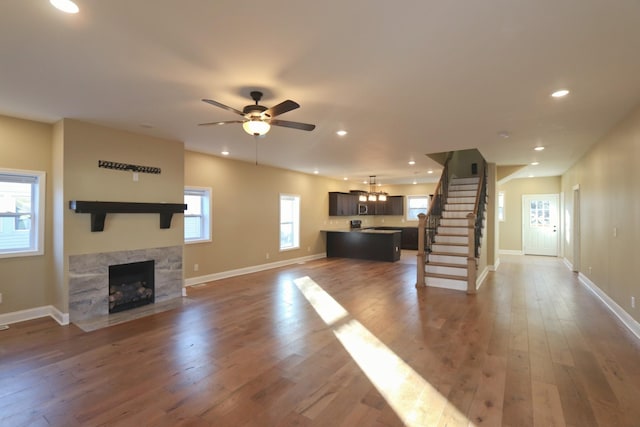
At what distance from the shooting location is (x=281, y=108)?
282 centimetres

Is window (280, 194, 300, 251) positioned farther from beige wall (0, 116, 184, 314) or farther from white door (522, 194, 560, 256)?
white door (522, 194, 560, 256)

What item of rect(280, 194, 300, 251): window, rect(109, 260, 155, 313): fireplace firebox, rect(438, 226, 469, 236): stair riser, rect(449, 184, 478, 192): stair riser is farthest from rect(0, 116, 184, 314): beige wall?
rect(449, 184, 478, 192): stair riser

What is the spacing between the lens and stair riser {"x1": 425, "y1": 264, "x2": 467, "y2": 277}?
5.91m

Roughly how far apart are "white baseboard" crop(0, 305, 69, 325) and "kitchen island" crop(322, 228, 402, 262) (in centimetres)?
689

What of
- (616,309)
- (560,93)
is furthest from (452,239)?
(560,93)

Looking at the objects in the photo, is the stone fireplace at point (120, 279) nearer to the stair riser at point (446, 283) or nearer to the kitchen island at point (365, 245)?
the stair riser at point (446, 283)

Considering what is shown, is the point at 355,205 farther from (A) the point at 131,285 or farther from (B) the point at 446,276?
(A) the point at 131,285

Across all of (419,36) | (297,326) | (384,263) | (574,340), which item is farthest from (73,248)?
(384,263)

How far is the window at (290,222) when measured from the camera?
340 inches

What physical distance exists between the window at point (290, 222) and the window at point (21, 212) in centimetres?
511

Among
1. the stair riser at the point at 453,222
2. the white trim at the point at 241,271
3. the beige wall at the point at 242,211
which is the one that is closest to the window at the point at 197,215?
the beige wall at the point at 242,211

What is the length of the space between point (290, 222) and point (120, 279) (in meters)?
4.71

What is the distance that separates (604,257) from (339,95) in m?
4.84

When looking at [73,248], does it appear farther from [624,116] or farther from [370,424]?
[624,116]
